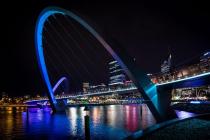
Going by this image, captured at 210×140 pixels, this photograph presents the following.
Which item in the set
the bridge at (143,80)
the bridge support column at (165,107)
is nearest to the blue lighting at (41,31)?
the bridge at (143,80)

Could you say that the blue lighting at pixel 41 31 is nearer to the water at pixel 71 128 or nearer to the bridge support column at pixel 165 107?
the bridge support column at pixel 165 107

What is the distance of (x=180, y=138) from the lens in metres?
14.1

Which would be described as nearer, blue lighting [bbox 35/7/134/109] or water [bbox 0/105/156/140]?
water [bbox 0/105/156/140]

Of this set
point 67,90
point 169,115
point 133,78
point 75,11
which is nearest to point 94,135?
point 133,78

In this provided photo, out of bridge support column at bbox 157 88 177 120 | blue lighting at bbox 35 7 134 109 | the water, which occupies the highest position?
blue lighting at bbox 35 7 134 109

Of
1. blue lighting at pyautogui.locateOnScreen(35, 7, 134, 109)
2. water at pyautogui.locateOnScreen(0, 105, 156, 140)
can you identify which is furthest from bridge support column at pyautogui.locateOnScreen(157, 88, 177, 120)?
blue lighting at pyautogui.locateOnScreen(35, 7, 134, 109)

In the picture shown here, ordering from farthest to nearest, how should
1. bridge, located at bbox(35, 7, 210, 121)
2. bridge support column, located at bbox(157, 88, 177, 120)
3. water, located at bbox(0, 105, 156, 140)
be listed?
bridge support column, located at bbox(157, 88, 177, 120), bridge, located at bbox(35, 7, 210, 121), water, located at bbox(0, 105, 156, 140)

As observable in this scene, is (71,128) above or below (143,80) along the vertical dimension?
below

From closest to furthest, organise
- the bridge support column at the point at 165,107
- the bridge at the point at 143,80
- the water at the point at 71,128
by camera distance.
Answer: the water at the point at 71,128 < the bridge at the point at 143,80 < the bridge support column at the point at 165,107

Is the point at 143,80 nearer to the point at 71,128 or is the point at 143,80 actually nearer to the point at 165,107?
the point at 165,107

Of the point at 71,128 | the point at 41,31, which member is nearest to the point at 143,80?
the point at 71,128

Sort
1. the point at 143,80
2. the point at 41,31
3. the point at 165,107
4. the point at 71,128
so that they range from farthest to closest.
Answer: the point at 41,31, the point at 165,107, the point at 71,128, the point at 143,80

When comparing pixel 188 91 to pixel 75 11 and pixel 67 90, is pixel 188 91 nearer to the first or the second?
pixel 67 90

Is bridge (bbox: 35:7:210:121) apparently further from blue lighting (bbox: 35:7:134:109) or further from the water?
the water
